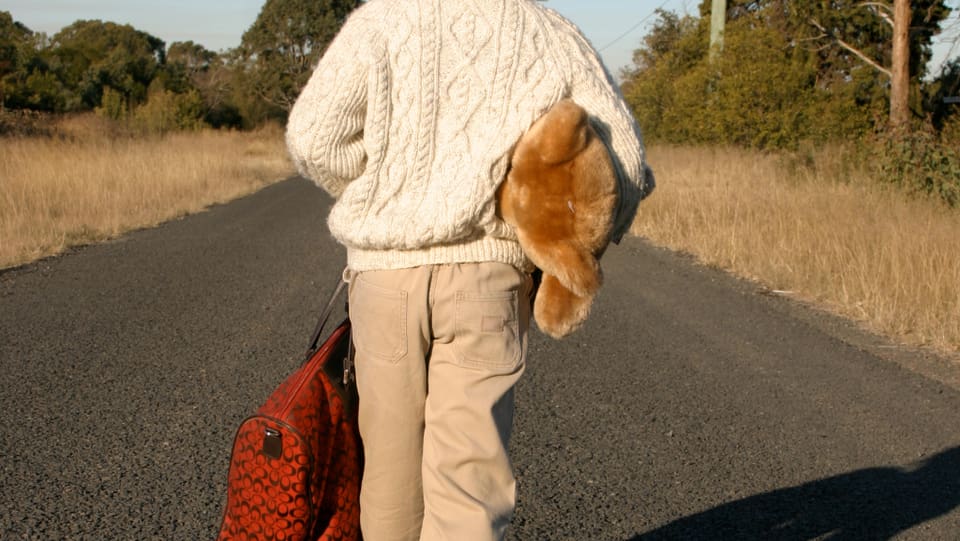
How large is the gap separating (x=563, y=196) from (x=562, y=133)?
132mm

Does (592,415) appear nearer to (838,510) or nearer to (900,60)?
(838,510)

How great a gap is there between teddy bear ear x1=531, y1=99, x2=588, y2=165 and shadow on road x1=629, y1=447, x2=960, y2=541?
1.88m

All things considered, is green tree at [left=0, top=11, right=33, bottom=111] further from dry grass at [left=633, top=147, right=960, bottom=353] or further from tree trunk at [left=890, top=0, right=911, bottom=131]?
tree trunk at [left=890, top=0, right=911, bottom=131]

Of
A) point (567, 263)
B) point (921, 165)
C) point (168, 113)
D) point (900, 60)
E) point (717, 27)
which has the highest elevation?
point (717, 27)

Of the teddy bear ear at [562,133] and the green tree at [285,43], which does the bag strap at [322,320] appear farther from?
the green tree at [285,43]

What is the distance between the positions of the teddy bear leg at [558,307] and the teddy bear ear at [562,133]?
0.93 ft

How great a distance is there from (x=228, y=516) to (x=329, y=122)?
934 millimetres

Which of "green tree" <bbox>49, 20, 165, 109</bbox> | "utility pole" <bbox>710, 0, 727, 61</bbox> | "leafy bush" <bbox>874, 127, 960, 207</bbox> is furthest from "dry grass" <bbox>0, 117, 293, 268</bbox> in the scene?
"utility pole" <bbox>710, 0, 727, 61</bbox>

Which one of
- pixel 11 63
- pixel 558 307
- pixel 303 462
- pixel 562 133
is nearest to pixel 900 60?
pixel 558 307

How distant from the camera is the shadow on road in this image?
3.43 meters

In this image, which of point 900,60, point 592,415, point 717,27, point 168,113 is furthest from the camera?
point 168,113

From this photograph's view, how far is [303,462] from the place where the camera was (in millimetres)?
2115

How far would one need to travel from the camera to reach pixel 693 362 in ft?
19.1

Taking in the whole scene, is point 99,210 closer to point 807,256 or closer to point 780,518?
point 807,256
